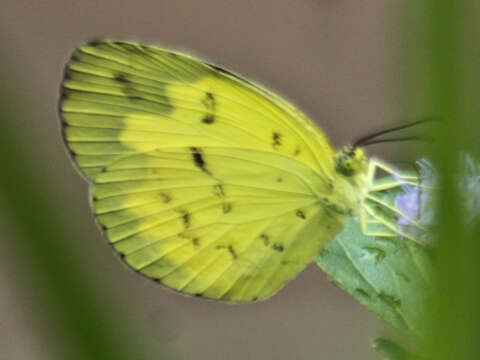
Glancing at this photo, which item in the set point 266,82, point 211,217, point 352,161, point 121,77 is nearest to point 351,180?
point 352,161

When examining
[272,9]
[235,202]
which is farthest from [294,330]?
[235,202]

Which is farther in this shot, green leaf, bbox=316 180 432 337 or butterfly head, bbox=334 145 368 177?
butterfly head, bbox=334 145 368 177

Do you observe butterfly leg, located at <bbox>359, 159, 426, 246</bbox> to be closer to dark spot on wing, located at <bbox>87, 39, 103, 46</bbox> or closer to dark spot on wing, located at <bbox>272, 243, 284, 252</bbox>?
dark spot on wing, located at <bbox>272, 243, 284, 252</bbox>

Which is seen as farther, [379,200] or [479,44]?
[379,200]

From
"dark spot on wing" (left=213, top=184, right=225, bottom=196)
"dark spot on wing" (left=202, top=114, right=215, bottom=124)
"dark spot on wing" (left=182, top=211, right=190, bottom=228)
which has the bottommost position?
"dark spot on wing" (left=182, top=211, right=190, bottom=228)

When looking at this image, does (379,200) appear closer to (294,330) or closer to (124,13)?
(294,330)

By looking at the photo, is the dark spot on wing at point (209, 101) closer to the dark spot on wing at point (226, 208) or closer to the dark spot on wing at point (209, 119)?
the dark spot on wing at point (209, 119)

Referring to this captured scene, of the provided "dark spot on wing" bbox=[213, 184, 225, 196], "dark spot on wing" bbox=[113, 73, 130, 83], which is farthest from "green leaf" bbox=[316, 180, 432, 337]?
"dark spot on wing" bbox=[113, 73, 130, 83]

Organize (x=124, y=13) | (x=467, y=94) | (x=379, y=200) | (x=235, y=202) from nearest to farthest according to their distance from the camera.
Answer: (x=467, y=94) < (x=379, y=200) < (x=235, y=202) < (x=124, y=13)
